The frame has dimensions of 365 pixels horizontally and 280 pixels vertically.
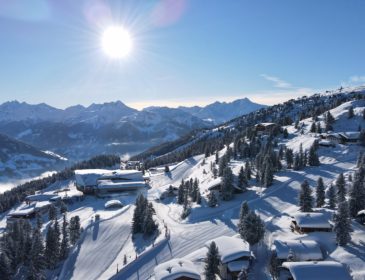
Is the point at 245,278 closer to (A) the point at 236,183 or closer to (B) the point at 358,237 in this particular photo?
(B) the point at 358,237

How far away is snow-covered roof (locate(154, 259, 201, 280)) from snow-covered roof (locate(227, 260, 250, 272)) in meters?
4.14

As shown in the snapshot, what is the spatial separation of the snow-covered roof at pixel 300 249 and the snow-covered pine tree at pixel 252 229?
15.5 ft

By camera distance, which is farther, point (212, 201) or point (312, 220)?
point (212, 201)

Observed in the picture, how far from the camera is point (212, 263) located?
4400 centimetres

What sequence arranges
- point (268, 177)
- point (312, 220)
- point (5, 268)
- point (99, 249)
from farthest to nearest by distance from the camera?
point (268, 177) < point (99, 249) < point (5, 268) < point (312, 220)

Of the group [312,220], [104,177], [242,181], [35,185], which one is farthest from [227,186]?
[35,185]

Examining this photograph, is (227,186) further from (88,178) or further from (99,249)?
(88,178)

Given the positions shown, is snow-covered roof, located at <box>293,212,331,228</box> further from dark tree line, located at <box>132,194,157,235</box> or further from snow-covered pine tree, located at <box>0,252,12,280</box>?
snow-covered pine tree, located at <box>0,252,12,280</box>

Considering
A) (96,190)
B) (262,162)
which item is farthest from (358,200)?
(96,190)

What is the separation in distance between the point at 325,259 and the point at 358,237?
8.00 meters

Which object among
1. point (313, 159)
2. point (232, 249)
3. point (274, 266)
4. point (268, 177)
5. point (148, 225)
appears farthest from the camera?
point (313, 159)

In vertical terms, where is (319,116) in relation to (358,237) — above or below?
above

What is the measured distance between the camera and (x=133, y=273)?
5294 centimetres

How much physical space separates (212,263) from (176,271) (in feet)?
15.7
